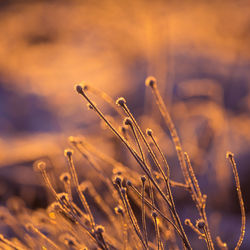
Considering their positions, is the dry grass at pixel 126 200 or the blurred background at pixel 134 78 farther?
the blurred background at pixel 134 78

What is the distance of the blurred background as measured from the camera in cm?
150

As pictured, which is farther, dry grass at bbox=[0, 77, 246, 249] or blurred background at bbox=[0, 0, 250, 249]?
blurred background at bbox=[0, 0, 250, 249]

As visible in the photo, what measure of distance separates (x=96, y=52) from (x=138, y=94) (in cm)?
181

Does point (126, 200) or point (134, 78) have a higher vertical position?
point (134, 78)

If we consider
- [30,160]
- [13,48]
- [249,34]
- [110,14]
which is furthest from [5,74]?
[249,34]

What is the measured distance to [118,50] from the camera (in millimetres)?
3322

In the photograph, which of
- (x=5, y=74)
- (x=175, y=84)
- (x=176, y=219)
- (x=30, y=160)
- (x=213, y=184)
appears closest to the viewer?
(x=176, y=219)

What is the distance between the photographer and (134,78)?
7.92 feet

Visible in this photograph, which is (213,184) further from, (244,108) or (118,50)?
(118,50)

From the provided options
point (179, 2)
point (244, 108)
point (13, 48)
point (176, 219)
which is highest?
point (179, 2)

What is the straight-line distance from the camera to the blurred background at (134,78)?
1496 millimetres

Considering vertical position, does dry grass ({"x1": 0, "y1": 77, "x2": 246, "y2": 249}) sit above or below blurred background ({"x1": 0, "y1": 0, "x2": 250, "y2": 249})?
below

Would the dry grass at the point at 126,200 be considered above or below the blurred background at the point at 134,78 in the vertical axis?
below

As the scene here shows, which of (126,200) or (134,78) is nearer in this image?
Answer: (126,200)
